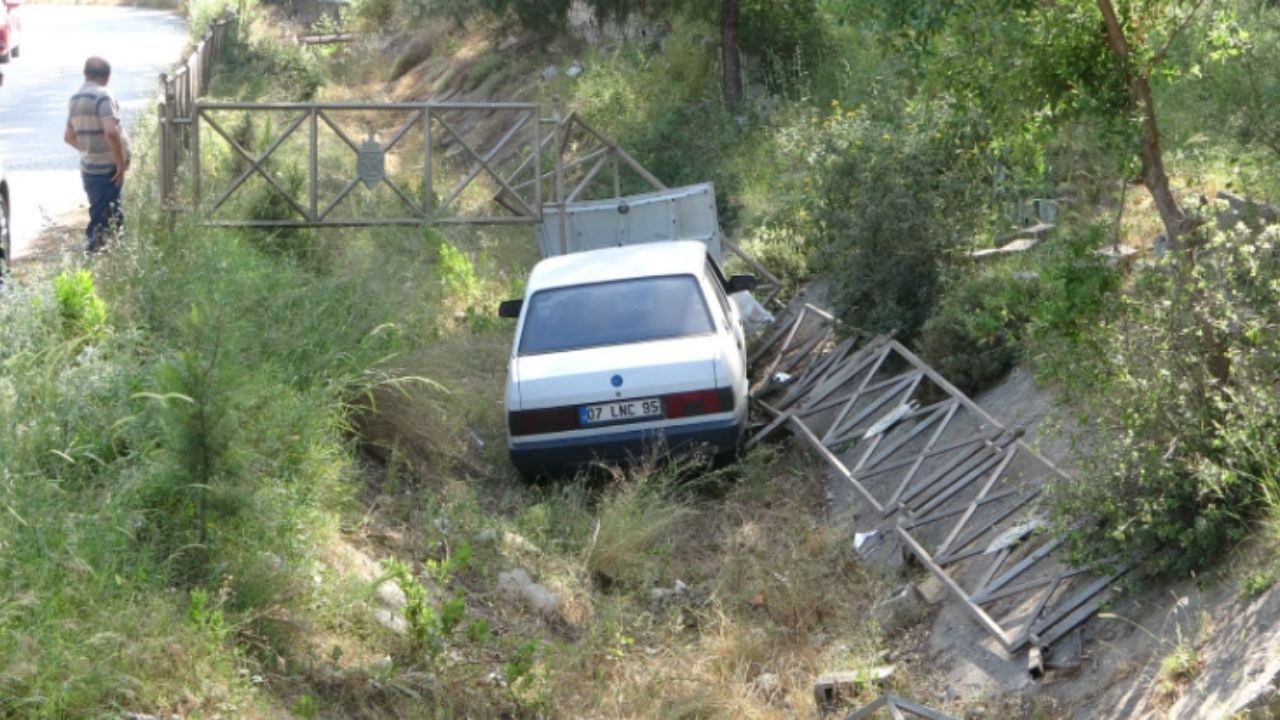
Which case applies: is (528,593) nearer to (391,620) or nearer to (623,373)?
(391,620)

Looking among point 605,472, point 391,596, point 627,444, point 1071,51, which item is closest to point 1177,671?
point 391,596

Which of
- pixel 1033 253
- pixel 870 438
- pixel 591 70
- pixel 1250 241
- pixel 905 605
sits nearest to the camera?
pixel 1250 241

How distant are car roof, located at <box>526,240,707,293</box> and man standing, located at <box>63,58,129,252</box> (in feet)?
11.0

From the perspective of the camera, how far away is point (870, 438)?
986cm

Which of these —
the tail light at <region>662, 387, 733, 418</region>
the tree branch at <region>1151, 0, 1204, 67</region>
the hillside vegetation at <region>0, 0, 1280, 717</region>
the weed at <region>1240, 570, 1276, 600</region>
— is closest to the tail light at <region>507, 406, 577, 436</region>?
the hillside vegetation at <region>0, 0, 1280, 717</region>

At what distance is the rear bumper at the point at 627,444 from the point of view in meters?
9.32

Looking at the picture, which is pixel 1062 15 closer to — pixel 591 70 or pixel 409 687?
pixel 409 687

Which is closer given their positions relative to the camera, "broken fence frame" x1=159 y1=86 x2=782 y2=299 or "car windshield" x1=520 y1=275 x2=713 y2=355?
"car windshield" x1=520 y1=275 x2=713 y2=355

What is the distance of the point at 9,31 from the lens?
24.5m

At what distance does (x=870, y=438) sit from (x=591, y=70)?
541 inches

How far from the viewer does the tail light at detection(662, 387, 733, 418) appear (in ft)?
30.6

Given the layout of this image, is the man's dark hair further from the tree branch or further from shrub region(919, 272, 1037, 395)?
the tree branch

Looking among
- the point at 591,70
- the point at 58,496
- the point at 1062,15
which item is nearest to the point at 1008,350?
the point at 1062,15

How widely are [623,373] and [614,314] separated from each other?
0.84 metres
